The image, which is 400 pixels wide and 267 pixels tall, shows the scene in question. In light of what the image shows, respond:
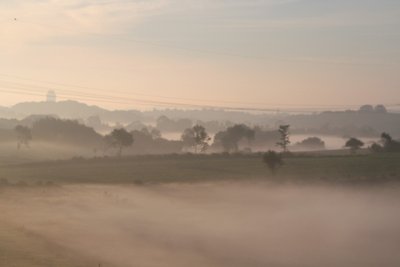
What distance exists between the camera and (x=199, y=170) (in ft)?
324

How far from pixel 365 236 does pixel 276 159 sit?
44160 millimetres

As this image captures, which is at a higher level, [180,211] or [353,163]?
[353,163]

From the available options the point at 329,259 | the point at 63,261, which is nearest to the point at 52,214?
the point at 63,261

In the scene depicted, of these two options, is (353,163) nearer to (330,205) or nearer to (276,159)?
(276,159)

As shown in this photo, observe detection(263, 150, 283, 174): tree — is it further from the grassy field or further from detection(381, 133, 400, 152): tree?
detection(381, 133, 400, 152): tree

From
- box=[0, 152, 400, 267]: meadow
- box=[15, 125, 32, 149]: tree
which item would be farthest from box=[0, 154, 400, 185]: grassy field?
box=[15, 125, 32, 149]: tree

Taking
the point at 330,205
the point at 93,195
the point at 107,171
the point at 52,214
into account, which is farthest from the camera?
the point at 107,171

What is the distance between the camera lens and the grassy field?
8450 centimetres

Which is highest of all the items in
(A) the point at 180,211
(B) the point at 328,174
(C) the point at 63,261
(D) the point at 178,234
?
(B) the point at 328,174

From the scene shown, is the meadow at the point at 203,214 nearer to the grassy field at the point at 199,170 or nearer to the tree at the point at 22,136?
the grassy field at the point at 199,170

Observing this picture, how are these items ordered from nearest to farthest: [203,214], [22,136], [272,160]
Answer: [203,214]
[272,160]
[22,136]

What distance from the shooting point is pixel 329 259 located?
120 feet

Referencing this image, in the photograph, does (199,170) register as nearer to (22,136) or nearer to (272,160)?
(272,160)

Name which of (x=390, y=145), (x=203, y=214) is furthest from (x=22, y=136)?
(x=203, y=214)
